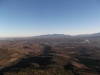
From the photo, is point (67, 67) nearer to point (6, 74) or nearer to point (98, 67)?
point (98, 67)

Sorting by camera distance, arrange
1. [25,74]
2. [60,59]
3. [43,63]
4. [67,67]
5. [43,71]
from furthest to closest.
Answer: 1. [60,59]
2. [43,63]
3. [67,67]
4. [43,71]
5. [25,74]

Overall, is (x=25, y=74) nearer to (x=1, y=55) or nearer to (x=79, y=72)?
(x=79, y=72)

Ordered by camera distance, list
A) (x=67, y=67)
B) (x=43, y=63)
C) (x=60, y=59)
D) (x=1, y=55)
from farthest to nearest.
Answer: (x=1, y=55)
(x=60, y=59)
(x=43, y=63)
(x=67, y=67)

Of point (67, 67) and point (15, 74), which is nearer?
point (15, 74)

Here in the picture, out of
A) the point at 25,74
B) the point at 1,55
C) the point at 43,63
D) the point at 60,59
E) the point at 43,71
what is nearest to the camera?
the point at 25,74

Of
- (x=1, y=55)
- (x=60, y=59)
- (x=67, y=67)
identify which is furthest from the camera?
(x=1, y=55)

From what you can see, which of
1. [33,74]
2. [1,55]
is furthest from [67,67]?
[1,55]

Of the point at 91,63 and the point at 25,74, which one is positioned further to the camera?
the point at 91,63

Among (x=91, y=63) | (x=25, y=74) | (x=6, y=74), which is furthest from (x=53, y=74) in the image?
(x=91, y=63)

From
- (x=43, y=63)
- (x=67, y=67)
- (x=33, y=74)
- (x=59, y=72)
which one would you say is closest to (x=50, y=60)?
(x=43, y=63)
